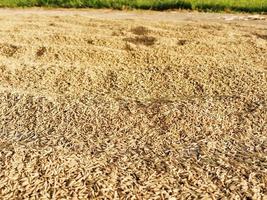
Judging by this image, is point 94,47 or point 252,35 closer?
point 94,47

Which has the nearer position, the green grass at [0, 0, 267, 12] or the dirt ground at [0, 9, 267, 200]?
the dirt ground at [0, 9, 267, 200]

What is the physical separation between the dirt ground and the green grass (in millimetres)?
3826

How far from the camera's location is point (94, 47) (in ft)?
27.8

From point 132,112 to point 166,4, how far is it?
8522mm

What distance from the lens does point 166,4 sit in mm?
13992

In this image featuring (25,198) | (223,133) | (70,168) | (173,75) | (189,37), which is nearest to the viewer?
(25,198)

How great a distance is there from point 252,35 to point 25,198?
21.6ft

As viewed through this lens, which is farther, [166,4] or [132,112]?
[166,4]

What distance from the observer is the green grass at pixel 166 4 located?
45.0 feet

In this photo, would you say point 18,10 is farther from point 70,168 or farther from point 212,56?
point 70,168

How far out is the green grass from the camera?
1372cm

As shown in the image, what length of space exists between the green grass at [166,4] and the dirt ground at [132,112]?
3.83 m

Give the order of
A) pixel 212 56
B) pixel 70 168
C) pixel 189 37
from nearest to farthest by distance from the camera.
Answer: pixel 70 168
pixel 212 56
pixel 189 37

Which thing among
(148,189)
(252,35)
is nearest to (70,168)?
(148,189)
